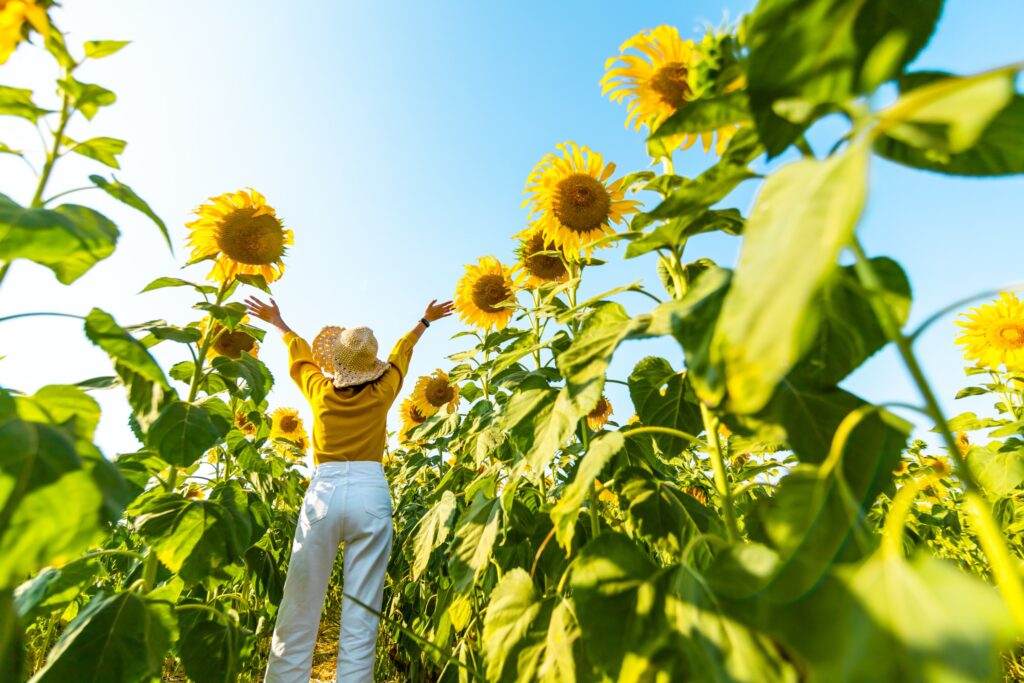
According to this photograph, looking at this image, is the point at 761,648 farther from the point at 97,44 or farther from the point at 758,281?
the point at 97,44

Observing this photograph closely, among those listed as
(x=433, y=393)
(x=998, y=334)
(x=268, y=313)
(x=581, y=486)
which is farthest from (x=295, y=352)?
(x=998, y=334)

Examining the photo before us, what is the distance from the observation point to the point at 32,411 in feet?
3.47

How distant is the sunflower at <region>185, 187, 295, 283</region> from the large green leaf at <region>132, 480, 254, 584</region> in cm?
122

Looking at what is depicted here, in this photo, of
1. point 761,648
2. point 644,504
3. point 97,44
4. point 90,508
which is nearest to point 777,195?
point 761,648

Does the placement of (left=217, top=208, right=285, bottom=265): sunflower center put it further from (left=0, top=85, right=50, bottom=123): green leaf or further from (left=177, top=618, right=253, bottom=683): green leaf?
(left=177, top=618, right=253, bottom=683): green leaf

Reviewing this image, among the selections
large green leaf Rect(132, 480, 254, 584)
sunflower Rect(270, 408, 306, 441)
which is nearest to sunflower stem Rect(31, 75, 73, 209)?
large green leaf Rect(132, 480, 254, 584)

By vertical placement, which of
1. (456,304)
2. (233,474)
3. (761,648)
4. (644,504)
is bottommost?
(761,648)

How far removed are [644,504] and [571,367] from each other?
36 centimetres

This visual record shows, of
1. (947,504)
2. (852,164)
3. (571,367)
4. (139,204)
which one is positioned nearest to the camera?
(852,164)

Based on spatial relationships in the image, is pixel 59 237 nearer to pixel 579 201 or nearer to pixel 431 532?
pixel 431 532

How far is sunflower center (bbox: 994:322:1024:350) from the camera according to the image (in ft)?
9.84

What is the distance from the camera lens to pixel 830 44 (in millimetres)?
541

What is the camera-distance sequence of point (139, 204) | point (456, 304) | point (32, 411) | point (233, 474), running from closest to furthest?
point (32, 411), point (139, 204), point (233, 474), point (456, 304)

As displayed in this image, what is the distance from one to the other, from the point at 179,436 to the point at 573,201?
5.96 ft
